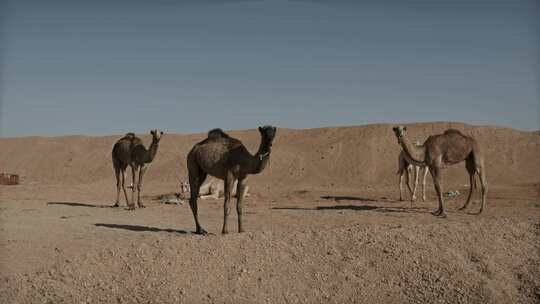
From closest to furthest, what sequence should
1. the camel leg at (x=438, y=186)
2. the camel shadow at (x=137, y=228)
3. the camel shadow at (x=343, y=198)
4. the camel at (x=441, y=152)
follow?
the camel shadow at (x=137, y=228) → the camel leg at (x=438, y=186) → the camel at (x=441, y=152) → the camel shadow at (x=343, y=198)

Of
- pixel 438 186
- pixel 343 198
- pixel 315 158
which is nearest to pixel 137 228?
pixel 438 186

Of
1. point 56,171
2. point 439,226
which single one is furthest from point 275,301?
point 56,171

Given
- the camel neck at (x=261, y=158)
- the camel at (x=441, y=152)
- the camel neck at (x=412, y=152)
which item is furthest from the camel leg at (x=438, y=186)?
the camel neck at (x=261, y=158)

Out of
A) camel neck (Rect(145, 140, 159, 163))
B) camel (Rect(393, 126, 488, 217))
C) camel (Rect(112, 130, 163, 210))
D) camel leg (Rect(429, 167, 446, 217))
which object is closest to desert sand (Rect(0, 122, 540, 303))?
camel leg (Rect(429, 167, 446, 217))

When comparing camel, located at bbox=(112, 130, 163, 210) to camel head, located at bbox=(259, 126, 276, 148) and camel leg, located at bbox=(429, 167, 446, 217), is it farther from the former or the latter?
camel leg, located at bbox=(429, 167, 446, 217)

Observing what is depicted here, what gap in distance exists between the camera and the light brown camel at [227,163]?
33.4ft

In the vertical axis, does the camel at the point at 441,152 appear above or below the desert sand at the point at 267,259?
above

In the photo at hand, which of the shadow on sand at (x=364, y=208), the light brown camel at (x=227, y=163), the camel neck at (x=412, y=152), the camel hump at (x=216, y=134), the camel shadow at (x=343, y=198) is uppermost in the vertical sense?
the camel hump at (x=216, y=134)

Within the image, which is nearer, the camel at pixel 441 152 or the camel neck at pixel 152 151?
Result: the camel at pixel 441 152

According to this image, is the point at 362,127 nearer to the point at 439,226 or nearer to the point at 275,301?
the point at 439,226

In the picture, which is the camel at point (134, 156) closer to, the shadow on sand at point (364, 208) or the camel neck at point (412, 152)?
the shadow on sand at point (364, 208)

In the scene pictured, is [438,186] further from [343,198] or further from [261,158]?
[343,198]

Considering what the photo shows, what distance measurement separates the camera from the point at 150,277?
8.66m

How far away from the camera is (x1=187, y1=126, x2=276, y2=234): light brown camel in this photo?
33.4ft
